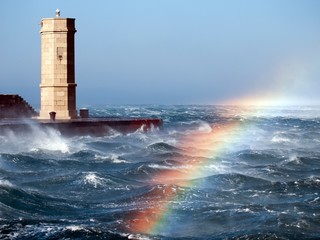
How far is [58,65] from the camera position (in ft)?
126

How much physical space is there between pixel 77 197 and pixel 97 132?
20348mm

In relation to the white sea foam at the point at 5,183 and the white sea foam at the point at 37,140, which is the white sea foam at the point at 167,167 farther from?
the white sea foam at the point at 37,140

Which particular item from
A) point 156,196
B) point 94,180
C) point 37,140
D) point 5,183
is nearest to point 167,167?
point 94,180

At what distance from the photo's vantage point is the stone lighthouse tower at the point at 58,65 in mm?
38094

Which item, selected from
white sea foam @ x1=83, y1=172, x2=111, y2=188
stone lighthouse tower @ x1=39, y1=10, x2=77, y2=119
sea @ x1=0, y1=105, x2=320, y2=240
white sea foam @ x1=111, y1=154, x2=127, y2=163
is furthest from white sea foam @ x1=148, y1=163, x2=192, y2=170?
stone lighthouse tower @ x1=39, y1=10, x2=77, y2=119

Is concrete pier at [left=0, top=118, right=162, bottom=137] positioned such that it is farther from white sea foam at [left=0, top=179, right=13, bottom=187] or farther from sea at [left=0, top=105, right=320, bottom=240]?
white sea foam at [left=0, top=179, right=13, bottom=187]

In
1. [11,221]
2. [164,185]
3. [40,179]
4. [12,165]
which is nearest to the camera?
[11,221]

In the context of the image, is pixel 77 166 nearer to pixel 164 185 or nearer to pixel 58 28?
pixel 164 185

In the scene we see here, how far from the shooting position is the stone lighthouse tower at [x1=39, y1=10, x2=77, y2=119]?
38.1 metres

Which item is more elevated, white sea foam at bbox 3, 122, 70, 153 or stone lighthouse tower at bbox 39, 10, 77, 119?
stone lighthouse tower at bbox 39, 10, 77, 119

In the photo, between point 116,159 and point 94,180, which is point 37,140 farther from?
point 94,180

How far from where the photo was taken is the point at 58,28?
38031mm

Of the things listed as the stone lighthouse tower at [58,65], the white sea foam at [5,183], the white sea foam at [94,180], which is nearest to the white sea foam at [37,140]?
the stone lighthouse tower at [58,65]

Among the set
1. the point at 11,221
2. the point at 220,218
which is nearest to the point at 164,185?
the point at 220,218
